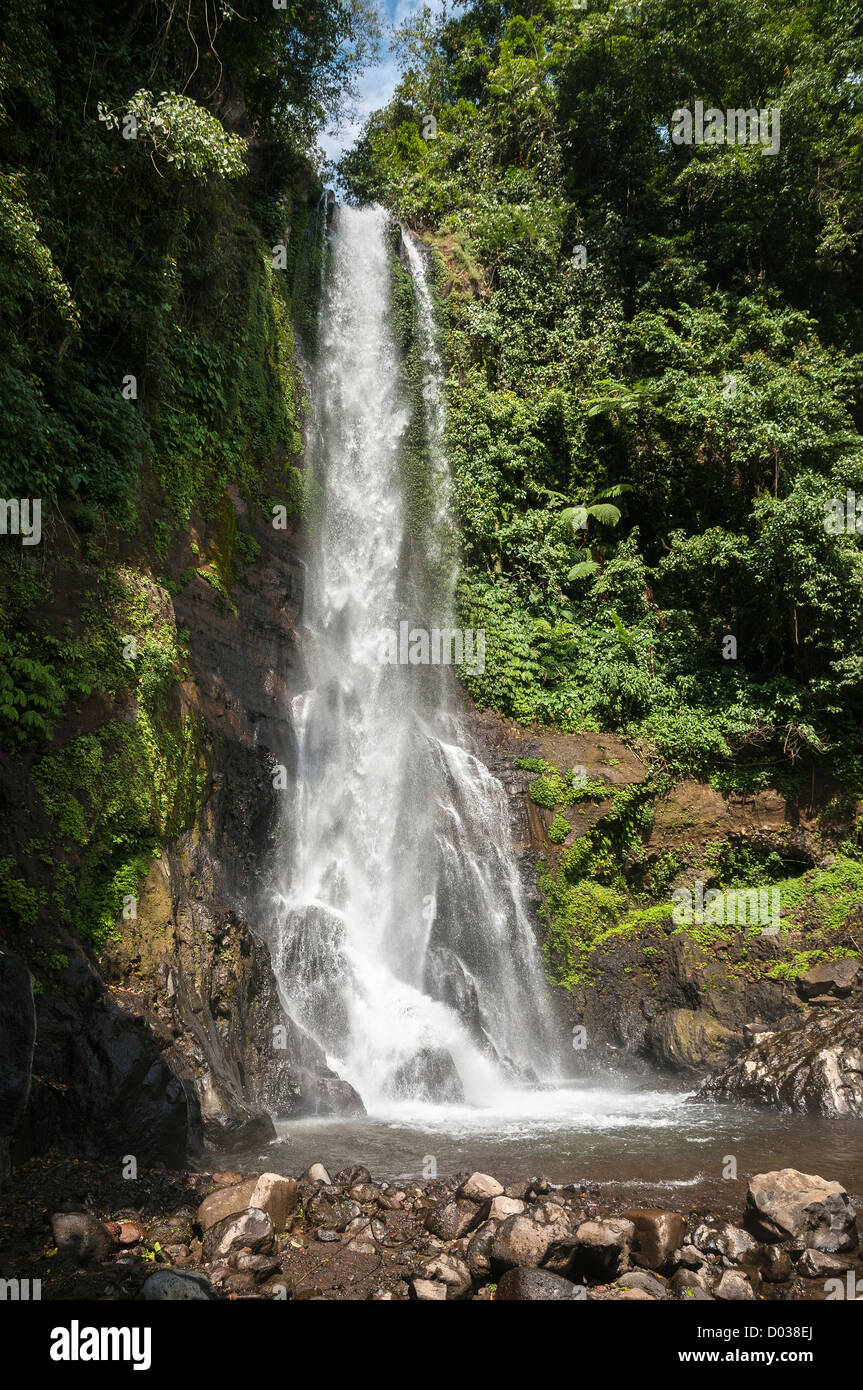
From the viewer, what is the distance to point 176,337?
1195 cm

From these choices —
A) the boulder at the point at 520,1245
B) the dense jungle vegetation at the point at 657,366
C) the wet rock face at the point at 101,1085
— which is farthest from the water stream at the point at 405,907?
the boulder at the point at 520,1245

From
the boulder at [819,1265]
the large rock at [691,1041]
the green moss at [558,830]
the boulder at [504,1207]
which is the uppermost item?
the green moss at [558,830]

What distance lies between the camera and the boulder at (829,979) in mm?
12312

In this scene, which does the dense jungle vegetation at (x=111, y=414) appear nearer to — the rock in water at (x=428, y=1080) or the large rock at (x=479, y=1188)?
the large rock at (x=479, y=1188)

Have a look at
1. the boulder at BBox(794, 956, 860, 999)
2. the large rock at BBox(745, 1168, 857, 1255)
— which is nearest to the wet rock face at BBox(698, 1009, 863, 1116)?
the boulder at BBox(794, 956, 860, 999)

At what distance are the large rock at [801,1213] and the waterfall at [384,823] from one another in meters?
5.22

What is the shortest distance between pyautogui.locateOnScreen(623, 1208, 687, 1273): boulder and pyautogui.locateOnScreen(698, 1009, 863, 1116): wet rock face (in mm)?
5377

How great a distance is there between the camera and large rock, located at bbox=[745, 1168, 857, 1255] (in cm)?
558

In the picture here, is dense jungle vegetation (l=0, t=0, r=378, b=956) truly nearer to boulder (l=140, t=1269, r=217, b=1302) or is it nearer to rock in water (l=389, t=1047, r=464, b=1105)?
boulder (l=140, t=1269, r=217, b=1302)

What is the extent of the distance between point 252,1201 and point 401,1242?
1121mm

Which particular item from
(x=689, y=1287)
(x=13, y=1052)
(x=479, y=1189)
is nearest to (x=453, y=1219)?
(x=479, y=1189)

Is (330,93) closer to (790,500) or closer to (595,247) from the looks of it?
(595,247)

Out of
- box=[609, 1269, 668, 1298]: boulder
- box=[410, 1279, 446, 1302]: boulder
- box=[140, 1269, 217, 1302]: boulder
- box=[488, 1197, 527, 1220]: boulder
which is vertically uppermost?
box=[140, 1269, 217, 1302]: boulder

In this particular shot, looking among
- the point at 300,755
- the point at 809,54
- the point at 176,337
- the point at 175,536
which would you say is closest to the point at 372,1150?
the point at 300,755
